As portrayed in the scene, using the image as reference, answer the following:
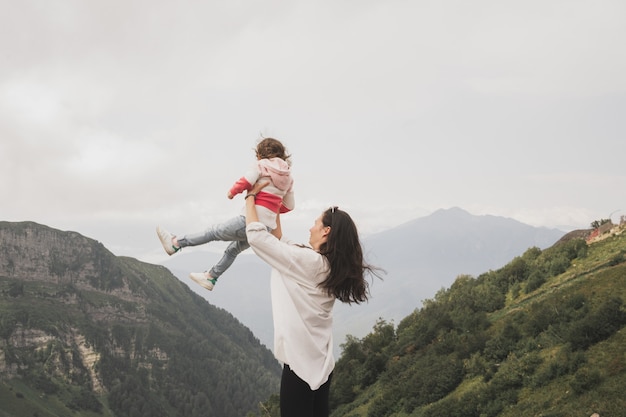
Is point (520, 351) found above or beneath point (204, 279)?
beneath

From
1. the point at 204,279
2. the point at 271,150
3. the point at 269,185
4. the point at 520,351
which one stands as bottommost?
the point at 520,351

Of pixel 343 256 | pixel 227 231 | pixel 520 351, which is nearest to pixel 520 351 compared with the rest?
pixel 520 351

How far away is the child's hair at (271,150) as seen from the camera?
6324 mm

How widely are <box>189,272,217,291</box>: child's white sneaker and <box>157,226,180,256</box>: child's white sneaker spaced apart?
0.46m

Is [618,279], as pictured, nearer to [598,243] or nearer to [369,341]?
[598,243]

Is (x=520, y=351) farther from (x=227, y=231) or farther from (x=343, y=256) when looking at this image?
(x=343, y=256)

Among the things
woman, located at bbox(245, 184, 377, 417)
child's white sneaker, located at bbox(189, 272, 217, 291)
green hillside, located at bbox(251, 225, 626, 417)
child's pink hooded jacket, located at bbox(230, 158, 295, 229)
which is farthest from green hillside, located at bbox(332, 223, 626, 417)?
child's pink hooded jacket, located at bbox(230, 158, 295, 229)

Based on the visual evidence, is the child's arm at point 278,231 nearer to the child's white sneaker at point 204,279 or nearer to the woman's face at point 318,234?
the woman's face at point 318,234

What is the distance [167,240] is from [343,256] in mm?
3684

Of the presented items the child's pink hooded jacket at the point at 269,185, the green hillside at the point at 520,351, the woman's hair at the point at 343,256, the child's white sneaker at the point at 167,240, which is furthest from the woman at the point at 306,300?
the child's white sneaker at the point at 167,240

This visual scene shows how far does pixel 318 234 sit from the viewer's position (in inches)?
193

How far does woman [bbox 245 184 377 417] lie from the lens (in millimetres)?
4477

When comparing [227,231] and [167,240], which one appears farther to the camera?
[167,240]

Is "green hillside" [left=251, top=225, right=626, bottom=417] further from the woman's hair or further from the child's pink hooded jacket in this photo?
the child's pink hooded jacket
